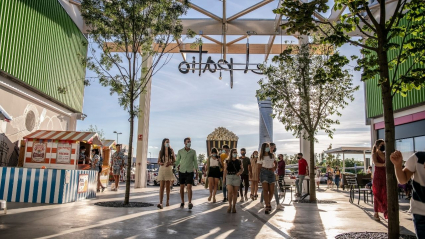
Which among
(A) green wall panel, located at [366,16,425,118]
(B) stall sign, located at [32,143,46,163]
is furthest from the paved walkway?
(A) green wall panel, located at [366,16,425,118]

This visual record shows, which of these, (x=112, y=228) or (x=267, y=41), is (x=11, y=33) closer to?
(x=112, y=228)

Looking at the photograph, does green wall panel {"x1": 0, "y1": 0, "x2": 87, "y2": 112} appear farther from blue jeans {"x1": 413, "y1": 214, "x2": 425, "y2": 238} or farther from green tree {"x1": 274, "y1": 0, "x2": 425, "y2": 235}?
blue jeans {"x1": 413, "y1": 214, "x2": 425, "y2": 238}

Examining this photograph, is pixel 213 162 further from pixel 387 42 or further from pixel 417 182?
pixel 417 182

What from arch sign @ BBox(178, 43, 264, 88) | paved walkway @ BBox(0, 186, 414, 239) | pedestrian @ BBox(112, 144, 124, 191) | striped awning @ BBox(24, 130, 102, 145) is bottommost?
paved walkway @ BBox(0, 186, 414, 239)

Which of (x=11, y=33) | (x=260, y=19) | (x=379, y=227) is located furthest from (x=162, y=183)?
(x=260, y=19)

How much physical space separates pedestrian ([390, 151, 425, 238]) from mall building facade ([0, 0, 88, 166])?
386 inches

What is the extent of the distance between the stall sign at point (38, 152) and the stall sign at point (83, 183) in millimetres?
2934

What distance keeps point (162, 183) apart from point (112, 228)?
3593 mm

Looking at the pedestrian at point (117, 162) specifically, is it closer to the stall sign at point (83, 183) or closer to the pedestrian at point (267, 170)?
the stall sign at point (83, 183)

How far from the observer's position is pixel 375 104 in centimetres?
2114

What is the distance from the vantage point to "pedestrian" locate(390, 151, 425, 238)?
10.9 ft

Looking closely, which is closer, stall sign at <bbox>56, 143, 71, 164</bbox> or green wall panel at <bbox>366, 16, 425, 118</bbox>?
stall sign at <bbox>56, 143, 71, 164</bbox>

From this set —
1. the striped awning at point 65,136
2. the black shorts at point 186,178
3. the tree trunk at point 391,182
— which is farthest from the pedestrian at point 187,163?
the striped awning at point 65,136

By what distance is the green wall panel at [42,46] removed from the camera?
13.5 m
